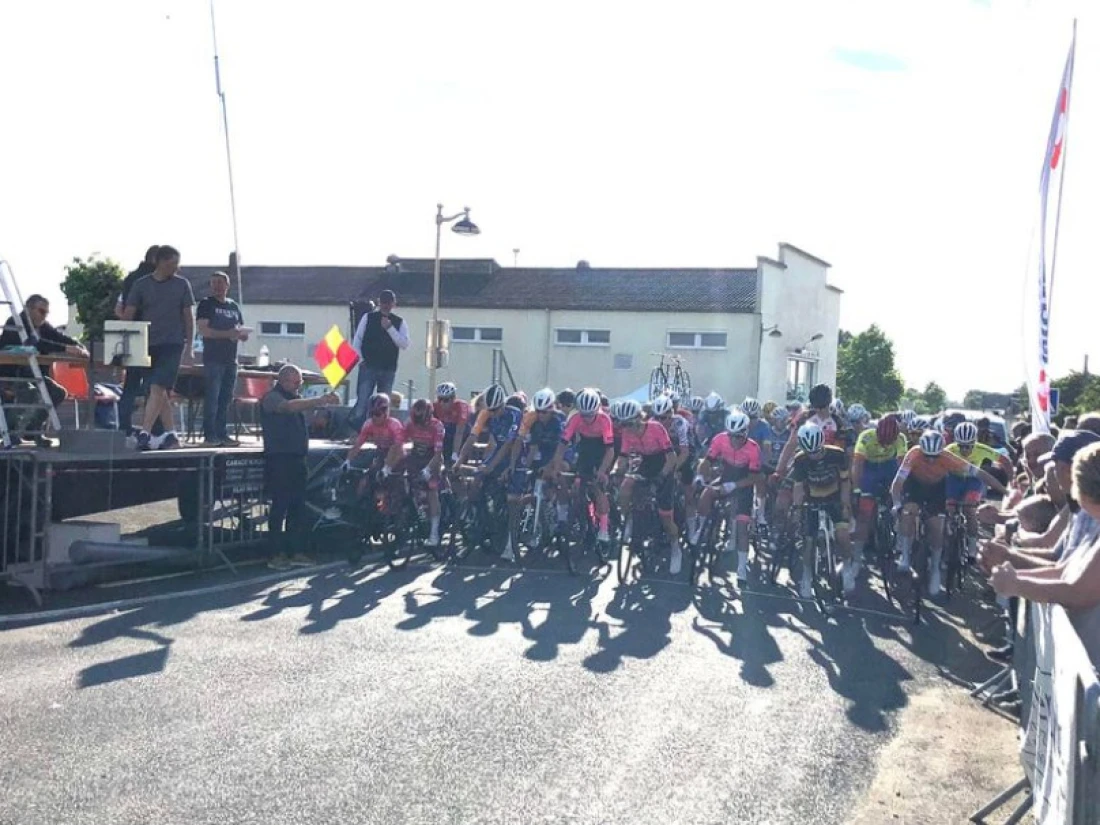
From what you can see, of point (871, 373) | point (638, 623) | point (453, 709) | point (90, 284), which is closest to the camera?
point (453, 709)

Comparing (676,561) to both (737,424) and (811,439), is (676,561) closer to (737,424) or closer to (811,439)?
(737,424)

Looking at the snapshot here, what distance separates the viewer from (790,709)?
707cm

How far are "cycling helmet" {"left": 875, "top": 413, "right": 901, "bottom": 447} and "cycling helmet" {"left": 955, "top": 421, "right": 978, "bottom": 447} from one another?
26.2 inches

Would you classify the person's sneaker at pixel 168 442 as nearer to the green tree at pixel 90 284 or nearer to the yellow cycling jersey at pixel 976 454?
the yellow cycling jersey at pixel 976 454

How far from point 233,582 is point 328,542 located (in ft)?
8.40

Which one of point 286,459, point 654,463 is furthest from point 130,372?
point 654,463

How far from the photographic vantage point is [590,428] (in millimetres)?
12867

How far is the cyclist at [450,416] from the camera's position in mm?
14695

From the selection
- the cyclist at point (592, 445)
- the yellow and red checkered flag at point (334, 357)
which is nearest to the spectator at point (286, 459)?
the cyclist at point (592, 445)

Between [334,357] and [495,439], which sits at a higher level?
[334,357]

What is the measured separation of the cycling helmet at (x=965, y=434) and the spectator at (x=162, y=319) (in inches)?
326

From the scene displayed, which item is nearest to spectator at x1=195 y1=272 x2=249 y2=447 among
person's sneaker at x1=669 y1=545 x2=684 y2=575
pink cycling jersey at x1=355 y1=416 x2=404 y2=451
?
pink cycling jersey at x1=355 y1=416 x2=404 y2=451

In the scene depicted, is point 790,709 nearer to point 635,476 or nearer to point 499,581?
point 499,581

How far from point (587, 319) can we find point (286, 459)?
31.9m
